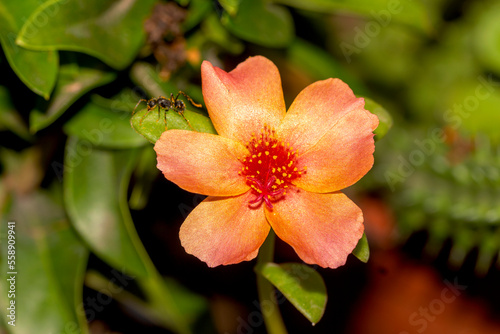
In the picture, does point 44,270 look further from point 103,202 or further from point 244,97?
point 244,97

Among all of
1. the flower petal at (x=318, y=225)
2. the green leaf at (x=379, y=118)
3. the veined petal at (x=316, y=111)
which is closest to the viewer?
the flower petal at (x=318, y=225)

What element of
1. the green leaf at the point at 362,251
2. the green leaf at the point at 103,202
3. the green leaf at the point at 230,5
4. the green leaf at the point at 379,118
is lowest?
the green leaf at the point at 103,202

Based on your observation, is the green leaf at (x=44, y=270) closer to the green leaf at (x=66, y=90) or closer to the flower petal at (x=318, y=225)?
the green leaf at (x=66, y=90)

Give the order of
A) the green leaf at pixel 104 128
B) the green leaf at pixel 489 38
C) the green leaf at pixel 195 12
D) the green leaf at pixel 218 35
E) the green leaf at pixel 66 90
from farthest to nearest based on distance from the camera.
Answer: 1. the green leaf at pixel 489 38
2. the green leaf at pixel 218 35
3. the green leaf at pixel 195 12
4. the green leaf at pixel 104 128
5. the green leaf at pixel 66 90

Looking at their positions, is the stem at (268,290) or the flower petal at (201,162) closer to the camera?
the flower petal at (201,162)

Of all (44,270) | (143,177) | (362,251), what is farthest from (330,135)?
(44,270)

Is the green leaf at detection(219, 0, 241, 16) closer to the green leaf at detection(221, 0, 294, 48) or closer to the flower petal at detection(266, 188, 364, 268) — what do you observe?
the green leaf at detection(221, 0, 294, 48)

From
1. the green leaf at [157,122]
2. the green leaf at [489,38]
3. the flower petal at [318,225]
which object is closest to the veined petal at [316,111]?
the flower petal at [318,225]
